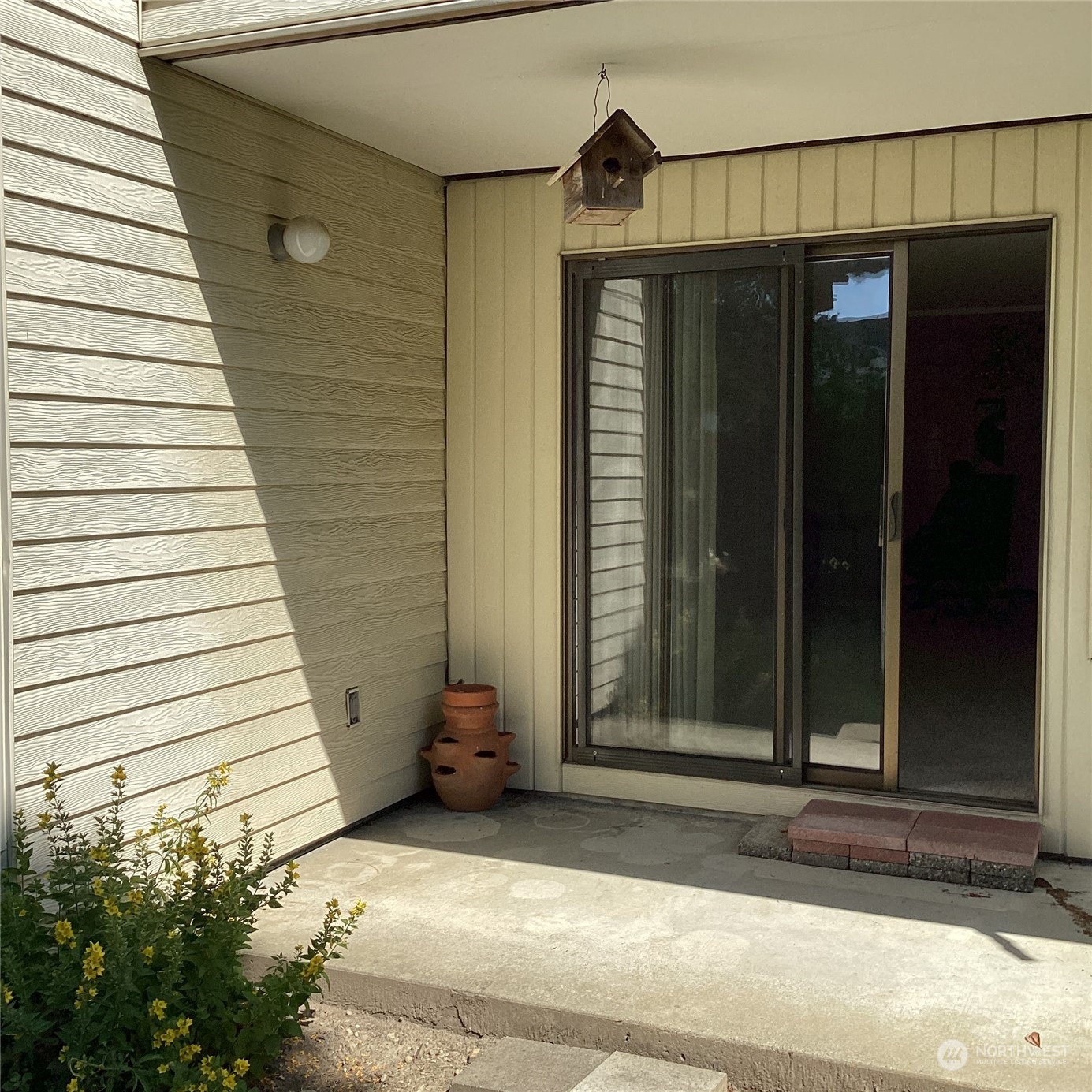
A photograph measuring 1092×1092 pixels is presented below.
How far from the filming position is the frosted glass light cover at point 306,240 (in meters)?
3.89

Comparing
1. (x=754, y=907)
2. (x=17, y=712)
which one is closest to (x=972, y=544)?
(x=754, y=907)

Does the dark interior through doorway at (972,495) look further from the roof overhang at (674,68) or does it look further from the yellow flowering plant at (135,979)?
the yellow flowering plant at (135,979)

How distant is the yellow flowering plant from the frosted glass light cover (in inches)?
71.8

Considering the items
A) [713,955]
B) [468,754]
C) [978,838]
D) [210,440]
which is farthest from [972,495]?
[210,440]

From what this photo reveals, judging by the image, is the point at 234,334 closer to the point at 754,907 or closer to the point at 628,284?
the point at 628,284

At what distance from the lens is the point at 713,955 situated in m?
3.30

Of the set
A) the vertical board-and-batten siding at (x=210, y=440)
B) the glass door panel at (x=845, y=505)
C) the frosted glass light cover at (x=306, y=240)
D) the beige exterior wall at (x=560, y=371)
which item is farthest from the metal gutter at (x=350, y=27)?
the glass door panel at (x=845, y=505)

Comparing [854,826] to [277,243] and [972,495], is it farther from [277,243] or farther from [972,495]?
[972,495]

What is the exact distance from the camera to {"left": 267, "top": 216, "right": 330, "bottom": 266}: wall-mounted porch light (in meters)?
3.90

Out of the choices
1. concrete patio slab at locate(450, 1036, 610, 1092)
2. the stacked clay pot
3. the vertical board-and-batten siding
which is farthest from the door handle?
concrete patio slab at locate(450, 1036, 610, 1092)

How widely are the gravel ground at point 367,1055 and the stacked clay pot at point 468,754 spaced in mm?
1533

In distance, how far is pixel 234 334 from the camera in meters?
3.79

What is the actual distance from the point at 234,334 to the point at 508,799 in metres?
2.18

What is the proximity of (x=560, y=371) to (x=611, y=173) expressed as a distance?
128cm
